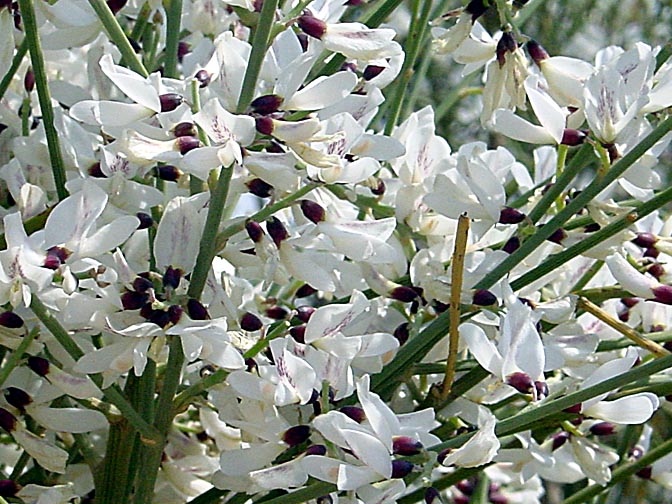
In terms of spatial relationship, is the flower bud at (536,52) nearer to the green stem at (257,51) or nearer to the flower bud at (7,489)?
the green stem at (257,51)

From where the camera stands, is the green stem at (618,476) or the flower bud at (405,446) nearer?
the flower bud at (405,446)

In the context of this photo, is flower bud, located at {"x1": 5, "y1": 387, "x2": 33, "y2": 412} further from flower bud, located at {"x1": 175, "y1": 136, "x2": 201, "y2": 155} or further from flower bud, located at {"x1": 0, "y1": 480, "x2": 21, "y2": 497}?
flower bud, located at {"x1": 175, "y1": 136, "x2": 201, "y2": 155}

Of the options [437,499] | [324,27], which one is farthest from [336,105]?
[437,499]

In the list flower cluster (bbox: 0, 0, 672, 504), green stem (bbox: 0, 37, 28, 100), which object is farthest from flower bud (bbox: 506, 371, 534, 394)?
green stem (bbox: 0, 37, 28, 100)

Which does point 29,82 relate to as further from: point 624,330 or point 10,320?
point 624,330

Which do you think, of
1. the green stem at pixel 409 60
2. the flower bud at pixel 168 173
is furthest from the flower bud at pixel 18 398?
the green stem at pixel 409 60

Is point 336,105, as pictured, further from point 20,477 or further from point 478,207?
point 20,477
